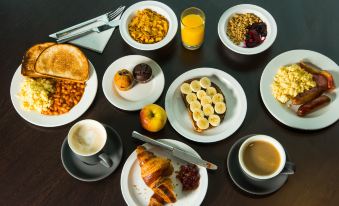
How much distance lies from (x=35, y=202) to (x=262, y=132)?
0.84 metres

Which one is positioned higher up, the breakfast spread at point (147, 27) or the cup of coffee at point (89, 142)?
the breakfast spread at point (147, 27)

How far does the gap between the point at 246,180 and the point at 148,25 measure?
0.73 m

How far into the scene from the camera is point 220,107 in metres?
1.42

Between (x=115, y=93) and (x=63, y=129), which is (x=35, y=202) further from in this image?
(x=115, y=93)

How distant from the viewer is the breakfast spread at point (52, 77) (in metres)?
1.45

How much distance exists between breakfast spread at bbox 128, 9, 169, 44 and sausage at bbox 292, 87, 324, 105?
1.90 ft

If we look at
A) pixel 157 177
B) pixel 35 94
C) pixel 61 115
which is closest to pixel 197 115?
pixel 157 177

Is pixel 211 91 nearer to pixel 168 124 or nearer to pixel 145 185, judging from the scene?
pixel 168 124

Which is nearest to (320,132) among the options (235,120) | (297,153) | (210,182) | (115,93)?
(297,153)

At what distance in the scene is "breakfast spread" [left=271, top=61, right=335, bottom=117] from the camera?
55.2 inches

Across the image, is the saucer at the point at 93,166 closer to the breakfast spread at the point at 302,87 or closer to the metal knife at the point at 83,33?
the metal knife at the point at 83,33

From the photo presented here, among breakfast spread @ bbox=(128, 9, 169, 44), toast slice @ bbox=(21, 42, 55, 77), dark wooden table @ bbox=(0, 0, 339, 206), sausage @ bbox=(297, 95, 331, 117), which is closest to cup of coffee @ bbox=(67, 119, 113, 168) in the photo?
dark wooden table @ bbox=(0, 0, 339, 206)

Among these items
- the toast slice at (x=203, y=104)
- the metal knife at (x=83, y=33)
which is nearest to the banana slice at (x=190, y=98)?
the toast slice at (x=203, y=104)

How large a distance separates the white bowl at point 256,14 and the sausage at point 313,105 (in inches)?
11.1
